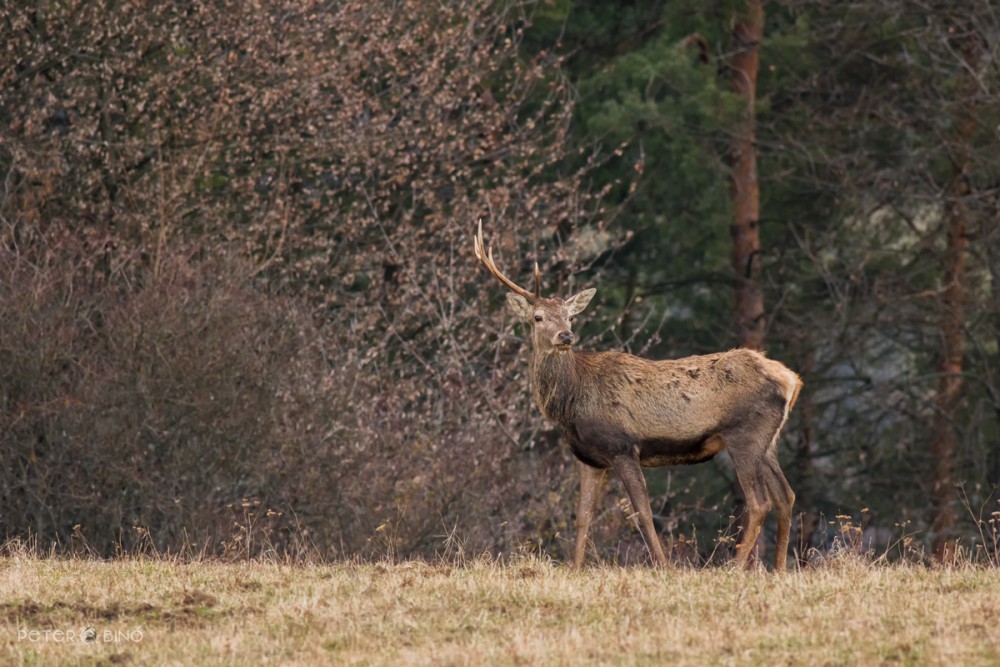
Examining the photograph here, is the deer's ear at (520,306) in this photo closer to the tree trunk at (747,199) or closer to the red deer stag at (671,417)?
the red deer stag at (671,417)

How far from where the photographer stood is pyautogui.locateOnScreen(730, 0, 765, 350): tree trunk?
24438mm

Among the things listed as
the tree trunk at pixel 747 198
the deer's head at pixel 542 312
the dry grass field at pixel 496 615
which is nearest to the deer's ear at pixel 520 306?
the deer's head at pixel 542 312

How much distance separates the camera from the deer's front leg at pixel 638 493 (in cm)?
1109

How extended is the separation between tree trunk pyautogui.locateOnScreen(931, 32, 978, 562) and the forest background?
0.07 metres

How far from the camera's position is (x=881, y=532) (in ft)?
99.7

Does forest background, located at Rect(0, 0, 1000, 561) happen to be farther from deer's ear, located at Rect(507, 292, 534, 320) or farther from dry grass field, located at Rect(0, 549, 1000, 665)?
deer's ear, located at Rect(507, 292, 534, 320)

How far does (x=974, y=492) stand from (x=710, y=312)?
4925 millimetres

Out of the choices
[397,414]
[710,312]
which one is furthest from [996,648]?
[710,312]

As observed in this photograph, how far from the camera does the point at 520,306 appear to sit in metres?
11.9

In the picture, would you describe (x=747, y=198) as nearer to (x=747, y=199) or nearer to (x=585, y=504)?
(x=747, y=199)

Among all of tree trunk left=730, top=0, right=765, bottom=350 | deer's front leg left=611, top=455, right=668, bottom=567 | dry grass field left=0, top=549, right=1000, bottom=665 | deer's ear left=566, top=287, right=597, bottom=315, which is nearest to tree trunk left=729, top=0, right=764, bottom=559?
tree trunk left=730, top=0, right=765, bottom=350

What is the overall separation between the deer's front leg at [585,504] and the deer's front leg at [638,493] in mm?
310

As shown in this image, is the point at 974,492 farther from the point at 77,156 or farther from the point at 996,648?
the point at 996,648

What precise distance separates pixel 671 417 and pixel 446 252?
973 cm
